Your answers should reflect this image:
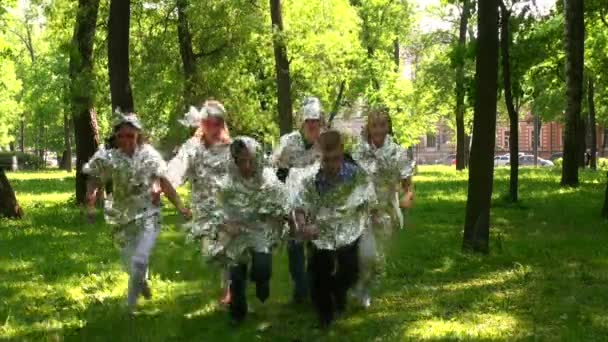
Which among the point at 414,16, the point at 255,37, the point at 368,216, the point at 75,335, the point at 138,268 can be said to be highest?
the point at 414,16

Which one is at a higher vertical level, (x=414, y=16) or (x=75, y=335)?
(x=414, y=16)

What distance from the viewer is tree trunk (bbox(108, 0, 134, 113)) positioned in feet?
48.0

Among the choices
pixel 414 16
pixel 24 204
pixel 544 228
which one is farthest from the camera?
pixel 414 16

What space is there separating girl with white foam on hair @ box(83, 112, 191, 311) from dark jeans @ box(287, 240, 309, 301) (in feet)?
3.66

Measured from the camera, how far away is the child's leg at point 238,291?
6941 mm

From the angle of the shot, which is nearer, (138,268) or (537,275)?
(138,268)

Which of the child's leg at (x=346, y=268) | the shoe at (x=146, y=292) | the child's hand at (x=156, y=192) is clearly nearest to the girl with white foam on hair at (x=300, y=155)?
the child's leg at (x=346, y=268)

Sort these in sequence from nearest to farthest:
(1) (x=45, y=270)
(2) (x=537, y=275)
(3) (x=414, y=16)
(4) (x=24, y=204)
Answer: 1. (2) (x=537, y=275)
2. (1) (x=45, y=270)
3. (4) (x=24, y=204)
4. (3) (x=414, y=16)

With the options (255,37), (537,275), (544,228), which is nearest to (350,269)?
(537,275)

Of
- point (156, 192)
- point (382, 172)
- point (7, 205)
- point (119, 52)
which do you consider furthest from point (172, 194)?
point (7, 205)

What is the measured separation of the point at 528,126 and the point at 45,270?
80242mm

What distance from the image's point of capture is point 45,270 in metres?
10.1

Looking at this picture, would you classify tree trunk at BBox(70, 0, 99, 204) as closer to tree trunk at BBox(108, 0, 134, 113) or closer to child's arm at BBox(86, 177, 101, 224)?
tree trunk at BBox(108, 0, 134, 113)

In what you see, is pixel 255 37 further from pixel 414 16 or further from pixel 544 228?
pixel 414 16
